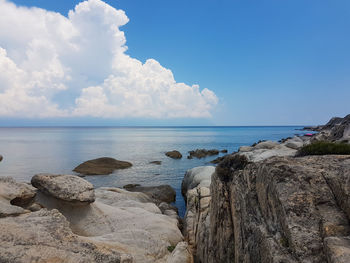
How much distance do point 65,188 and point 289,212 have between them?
11739 mm

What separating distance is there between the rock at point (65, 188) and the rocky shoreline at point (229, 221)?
5 cm

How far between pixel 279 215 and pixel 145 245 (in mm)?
7656

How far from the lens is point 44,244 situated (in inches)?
286

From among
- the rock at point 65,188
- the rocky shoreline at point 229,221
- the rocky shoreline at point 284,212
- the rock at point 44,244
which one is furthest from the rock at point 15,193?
the rocky shoreline at point 284,212

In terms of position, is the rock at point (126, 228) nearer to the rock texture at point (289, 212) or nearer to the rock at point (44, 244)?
the rock at point (44, 244)

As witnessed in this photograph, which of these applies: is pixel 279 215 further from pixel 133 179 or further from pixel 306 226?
pixel 133 179

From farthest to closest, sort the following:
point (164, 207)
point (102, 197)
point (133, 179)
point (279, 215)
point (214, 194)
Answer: point (133, 179), point (164, 207), point (102, 197), point (214, 194), point (279, 215)

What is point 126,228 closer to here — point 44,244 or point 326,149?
point 44,244

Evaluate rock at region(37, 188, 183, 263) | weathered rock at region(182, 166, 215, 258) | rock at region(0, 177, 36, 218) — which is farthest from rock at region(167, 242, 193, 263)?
rock at region(0, 177, 36, 218)

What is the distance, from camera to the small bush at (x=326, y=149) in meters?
8.66

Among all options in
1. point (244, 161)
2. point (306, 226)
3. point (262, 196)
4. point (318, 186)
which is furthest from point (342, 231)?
point (244, 161)

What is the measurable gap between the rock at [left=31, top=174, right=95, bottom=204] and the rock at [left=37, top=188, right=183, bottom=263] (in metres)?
0.75

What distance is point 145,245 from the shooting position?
1142cm

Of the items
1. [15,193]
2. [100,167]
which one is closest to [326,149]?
[15,193]
